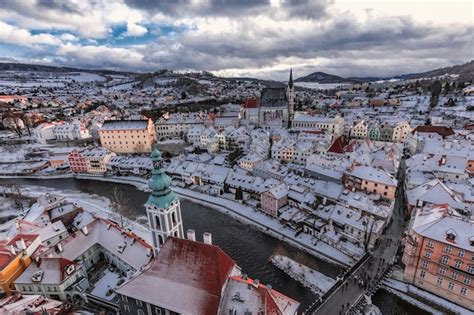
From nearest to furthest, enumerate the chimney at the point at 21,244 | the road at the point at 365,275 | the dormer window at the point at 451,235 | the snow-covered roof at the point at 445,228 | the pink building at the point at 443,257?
the snow-covered roof at the point at 445,228 → the pink building at the point at 443,257 → the dormer window at the point at 451,235 → the chimney at the point at 21,244 → the road at the point at 365,275

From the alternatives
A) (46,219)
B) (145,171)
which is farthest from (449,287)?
(145,171)

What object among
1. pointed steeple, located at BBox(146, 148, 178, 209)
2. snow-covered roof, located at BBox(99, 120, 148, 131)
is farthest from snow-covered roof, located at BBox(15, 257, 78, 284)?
snow-covered roof, located at BBox(99, 120, 148, 131)

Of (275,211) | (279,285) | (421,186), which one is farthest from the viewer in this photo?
(275,211)

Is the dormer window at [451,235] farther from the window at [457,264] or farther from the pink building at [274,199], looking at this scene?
the pink building at [274,199]

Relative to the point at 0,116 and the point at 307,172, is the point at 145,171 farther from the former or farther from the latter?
the point at 0,116

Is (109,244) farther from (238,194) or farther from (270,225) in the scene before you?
(238,194)

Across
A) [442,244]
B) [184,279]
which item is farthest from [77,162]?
[442,244]

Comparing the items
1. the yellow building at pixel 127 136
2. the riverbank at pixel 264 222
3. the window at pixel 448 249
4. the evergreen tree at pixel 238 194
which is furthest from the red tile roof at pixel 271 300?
the yellow building at pixel 127 136

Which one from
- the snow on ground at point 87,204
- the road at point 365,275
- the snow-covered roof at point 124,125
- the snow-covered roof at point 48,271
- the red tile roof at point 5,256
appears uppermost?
the snow-covered roof at point 124,125
